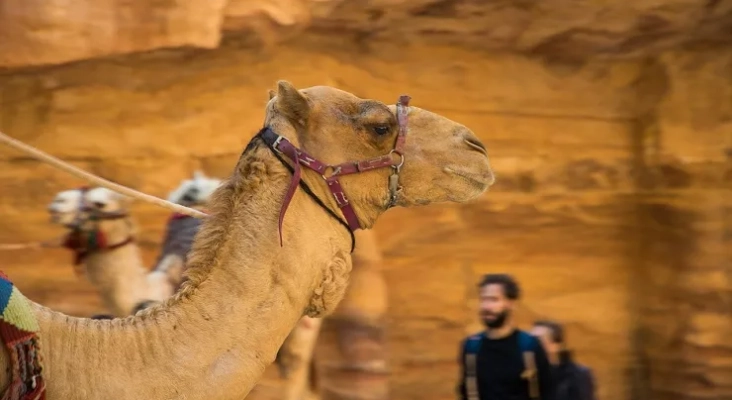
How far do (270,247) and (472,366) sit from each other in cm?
195

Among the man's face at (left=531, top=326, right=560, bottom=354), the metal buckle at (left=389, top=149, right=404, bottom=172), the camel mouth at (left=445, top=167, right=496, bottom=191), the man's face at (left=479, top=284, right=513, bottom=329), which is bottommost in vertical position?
the man's face at (left=531, top=326, right=560, bottom=354)

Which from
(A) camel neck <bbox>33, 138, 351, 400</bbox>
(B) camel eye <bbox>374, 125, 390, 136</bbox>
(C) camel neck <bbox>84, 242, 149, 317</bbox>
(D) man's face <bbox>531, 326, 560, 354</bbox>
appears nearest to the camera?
(A) camel neck <bbox>33, 138, 351, 400</bbox>

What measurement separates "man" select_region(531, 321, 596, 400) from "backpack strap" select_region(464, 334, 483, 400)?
49 centimetres

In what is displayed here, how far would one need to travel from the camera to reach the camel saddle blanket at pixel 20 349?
7.27ft

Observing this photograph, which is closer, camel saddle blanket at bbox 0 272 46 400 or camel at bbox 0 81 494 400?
camel saddle blanket at bbox 0 272 46 400

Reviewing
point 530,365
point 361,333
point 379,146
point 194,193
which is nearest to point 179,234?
point 194,193

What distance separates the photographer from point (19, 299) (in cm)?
230

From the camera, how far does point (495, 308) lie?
4.19m

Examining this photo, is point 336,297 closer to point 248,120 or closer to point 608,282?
point 248,120

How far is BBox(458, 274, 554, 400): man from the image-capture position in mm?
4078

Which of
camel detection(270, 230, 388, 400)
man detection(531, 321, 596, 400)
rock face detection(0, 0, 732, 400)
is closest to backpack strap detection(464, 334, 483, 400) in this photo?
man detection(531, 321, 596, 400)

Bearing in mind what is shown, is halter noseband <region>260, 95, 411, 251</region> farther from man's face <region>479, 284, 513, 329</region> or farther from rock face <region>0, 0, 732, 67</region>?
rock face <region>0, 0, 732, 67</region>

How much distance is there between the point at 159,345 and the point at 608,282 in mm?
7081

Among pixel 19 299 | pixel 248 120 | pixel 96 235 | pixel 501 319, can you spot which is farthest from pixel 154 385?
pixel 248 120
